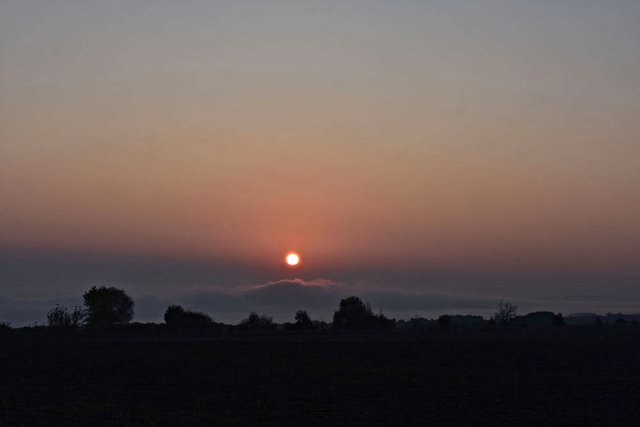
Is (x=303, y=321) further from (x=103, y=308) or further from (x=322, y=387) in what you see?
(x=322, y=387)

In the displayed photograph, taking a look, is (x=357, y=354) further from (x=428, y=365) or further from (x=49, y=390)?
(x=49, y=390)

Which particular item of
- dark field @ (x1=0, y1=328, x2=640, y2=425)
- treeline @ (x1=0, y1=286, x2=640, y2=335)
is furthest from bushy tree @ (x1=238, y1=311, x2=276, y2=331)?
dark field @ (x1=0, y1=328, x2=640, y2=425)

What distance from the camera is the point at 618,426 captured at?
28094mm

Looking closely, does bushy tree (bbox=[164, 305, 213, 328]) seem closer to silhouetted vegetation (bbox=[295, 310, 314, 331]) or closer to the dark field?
silhouetted vegetation (bbox=[295, 310, 314, 331])

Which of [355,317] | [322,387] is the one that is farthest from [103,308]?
[322,387]

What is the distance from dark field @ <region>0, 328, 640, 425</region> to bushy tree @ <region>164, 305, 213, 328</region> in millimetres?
63175

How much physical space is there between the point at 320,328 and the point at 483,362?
3229 inches

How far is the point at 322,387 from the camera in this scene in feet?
122

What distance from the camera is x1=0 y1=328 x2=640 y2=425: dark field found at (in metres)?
29.2

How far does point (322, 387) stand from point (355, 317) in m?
102

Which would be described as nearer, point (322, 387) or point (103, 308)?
point (322, 387)

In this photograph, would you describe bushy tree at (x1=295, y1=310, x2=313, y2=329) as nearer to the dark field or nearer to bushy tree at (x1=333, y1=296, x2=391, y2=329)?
bushy tree at (x1=333, y1=296, x2=391, y2=329)

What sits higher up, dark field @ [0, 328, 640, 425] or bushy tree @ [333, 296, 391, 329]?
bushy tree @ [333, 296, 391, 329]

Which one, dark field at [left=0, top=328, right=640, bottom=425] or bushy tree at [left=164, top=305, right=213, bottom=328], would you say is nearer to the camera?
dark field at [left=0, top=328, right=640, bottom=425]
